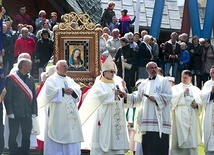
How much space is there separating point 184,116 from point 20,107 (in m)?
4.61

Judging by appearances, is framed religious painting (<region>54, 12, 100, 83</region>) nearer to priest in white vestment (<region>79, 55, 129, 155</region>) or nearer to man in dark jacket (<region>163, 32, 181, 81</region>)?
priest in white vestment (<region>79, 55, 129, 155</region>)

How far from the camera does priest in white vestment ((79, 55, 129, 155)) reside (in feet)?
63.3

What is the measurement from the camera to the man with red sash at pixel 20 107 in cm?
1803

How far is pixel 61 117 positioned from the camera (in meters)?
19.0

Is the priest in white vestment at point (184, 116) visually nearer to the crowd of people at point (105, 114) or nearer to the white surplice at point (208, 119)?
the crowd of people at point (105, 114)

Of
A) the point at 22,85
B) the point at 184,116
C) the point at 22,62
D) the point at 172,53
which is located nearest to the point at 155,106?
the point at 184,116

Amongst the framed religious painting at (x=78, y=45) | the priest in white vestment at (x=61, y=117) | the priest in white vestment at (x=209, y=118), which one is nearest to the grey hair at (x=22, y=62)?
the priest in white vestment at (x=61, y=117)

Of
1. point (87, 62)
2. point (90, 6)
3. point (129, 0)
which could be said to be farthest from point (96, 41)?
point (129, 0)

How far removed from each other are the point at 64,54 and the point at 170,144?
14.3 ft

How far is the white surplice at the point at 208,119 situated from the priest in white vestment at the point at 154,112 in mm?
1130

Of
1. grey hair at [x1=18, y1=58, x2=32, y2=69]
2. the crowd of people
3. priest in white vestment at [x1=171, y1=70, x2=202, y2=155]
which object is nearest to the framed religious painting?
the crowd of people

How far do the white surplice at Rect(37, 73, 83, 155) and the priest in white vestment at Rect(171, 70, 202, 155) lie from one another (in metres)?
2.84

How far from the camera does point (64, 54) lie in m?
23.7

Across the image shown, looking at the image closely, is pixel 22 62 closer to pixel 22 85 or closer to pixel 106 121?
pixel 22 85
